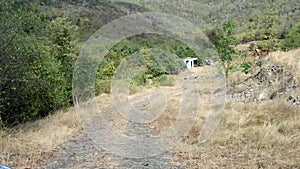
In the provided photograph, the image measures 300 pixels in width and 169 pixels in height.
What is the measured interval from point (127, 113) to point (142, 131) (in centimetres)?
237

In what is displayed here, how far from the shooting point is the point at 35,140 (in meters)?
7.07

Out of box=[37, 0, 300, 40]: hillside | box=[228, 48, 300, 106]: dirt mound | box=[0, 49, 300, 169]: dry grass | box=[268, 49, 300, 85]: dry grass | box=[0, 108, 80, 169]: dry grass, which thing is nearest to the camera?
box=[0, 49, 300, 169]: dry grass

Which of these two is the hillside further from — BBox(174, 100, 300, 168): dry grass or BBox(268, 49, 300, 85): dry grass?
BBox(174, 100, 300, 168): dry grass

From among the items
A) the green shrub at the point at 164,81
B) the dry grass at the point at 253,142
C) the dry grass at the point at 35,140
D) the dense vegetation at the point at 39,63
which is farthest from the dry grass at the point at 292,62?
the dry grass at the point at 35,140

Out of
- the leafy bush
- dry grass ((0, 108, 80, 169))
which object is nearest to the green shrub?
the leafy bush

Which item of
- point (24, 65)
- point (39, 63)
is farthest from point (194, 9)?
point (24, 65)

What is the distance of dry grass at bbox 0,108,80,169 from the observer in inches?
240

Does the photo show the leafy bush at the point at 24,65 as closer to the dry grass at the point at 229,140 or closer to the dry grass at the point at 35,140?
the dry grass at the point at 35,140

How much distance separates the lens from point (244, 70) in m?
16.8

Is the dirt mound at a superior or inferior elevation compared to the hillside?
inferior

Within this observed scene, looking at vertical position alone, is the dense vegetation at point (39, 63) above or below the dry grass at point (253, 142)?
above

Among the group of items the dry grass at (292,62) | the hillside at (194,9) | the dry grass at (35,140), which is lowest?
the dry grass at (35,140)

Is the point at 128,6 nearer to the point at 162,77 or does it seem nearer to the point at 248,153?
the point at 162,77

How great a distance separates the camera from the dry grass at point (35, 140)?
6102 millimetres
